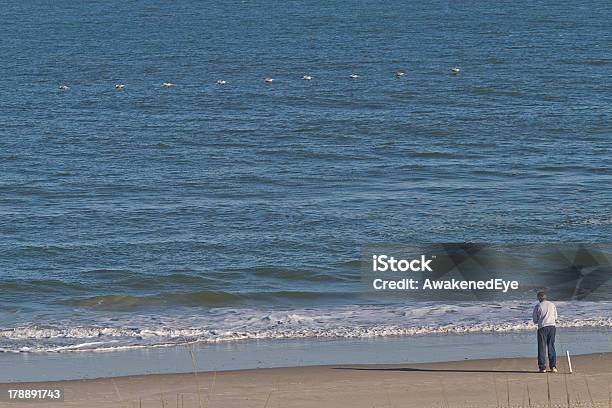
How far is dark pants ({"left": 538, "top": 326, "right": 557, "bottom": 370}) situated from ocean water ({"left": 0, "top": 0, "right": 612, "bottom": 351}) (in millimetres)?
3968

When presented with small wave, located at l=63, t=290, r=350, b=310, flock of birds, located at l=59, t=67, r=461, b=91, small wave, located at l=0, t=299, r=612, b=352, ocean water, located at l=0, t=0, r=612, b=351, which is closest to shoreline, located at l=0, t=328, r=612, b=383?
small wave, located at l=0, t=299, r=612, b=352

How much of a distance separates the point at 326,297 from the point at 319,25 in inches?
2839

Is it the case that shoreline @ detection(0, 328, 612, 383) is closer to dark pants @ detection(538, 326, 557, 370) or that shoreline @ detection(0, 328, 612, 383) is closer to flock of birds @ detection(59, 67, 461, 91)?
dark pants @ detection(538, 326, 557, 370)

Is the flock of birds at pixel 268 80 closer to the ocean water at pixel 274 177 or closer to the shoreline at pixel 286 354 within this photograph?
the ocean water at pixel 274 177

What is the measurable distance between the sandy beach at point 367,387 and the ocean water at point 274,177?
3119 mm

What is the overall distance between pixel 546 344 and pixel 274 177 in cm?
2276

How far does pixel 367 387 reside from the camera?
19.4 metres

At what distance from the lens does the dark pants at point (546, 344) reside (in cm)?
1938

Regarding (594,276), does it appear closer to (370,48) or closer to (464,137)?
(464,137)

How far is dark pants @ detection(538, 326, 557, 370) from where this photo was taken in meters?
19.4

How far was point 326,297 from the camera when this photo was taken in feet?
91.9
